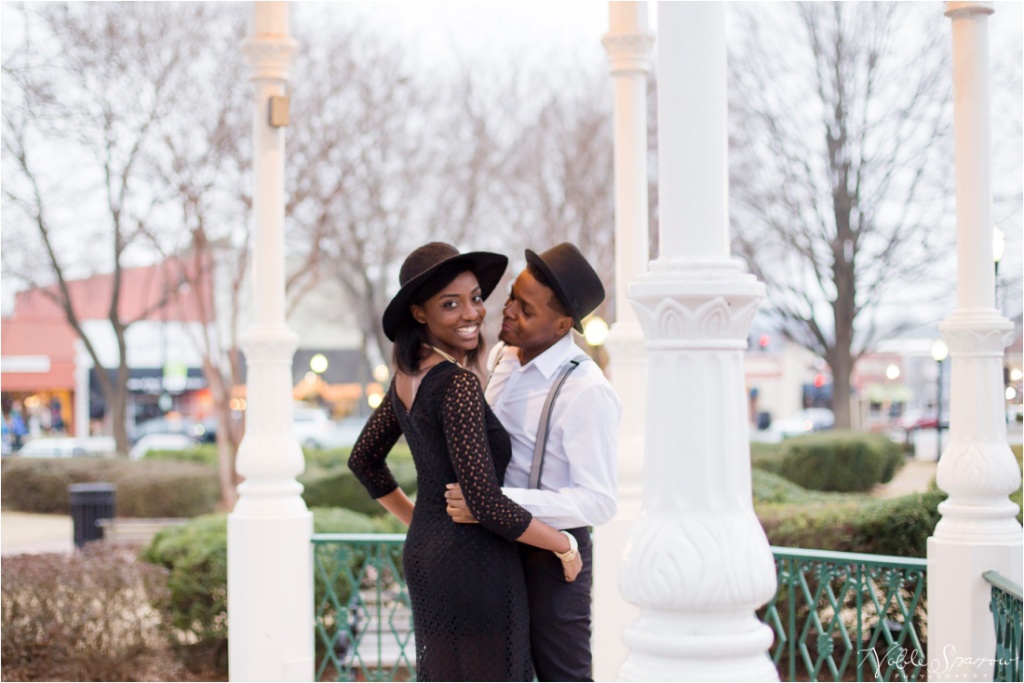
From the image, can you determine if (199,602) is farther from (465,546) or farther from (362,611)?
(465,546)

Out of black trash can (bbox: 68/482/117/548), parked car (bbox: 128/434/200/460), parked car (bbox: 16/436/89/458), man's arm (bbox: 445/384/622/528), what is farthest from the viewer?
parked car (bbox: 128/434/200/460)

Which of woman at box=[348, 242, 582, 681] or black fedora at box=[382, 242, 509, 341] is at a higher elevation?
black fedora at box=[382, 242, 509, 341]

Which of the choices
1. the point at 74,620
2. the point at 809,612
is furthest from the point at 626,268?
the point at 74,620

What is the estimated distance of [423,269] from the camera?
3.27 m

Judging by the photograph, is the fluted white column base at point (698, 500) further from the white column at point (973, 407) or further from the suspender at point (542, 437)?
the white column at point (973, 407)

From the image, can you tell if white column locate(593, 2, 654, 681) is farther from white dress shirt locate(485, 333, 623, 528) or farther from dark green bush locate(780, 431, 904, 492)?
dark green bush locate(780, 431, 904, 492)

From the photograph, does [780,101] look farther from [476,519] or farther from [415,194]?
[476,519]

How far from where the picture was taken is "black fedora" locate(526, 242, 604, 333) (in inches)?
132

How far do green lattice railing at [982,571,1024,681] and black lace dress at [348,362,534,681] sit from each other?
2.06 meters

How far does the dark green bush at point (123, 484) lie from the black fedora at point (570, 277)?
56.0ft

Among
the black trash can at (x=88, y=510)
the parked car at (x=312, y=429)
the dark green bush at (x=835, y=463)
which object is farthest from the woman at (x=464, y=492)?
the parked car at (x=312, y=429)

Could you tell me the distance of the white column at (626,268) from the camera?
5.80 m

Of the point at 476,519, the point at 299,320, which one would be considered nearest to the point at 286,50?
the point at 476,519

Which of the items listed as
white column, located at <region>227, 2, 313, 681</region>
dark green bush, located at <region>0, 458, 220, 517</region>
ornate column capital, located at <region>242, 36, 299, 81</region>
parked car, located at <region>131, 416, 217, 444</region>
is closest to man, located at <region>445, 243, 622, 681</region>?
white column, located at <region>227, 2, 313, 681</region>
